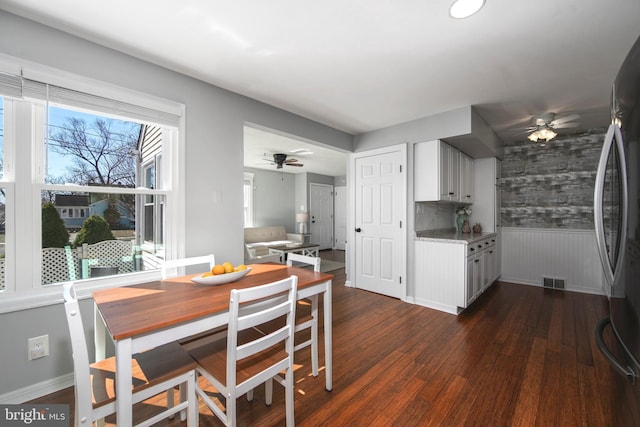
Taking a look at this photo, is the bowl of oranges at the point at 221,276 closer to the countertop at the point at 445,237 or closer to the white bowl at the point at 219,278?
the white bowl at the point at 219,278

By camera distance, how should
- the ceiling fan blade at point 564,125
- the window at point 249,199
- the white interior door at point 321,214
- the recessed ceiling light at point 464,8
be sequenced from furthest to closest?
the white interior door at point 321,214
the window at point 249,199
the ceiling fan blade at point 564,125
the recessed ceiling light at point 464,8

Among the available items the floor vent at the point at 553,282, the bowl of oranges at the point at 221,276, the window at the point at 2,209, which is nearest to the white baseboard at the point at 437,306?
the floor vent at the point at 553,282

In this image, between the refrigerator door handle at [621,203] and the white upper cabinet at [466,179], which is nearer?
the refrigerator door handle at [621,203]

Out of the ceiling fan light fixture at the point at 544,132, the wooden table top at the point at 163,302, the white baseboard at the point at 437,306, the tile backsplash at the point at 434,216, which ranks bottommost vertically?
the white baseboard at the point at 437,306

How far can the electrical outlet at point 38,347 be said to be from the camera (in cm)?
173

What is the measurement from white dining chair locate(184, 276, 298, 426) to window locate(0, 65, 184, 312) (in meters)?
1.21

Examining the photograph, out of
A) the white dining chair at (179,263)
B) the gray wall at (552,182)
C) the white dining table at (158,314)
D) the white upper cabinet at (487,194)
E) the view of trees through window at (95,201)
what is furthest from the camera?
the white upper cabinet at (487,194)

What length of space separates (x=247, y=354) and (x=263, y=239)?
554 cm

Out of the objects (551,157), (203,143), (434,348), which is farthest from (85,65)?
(551,157)

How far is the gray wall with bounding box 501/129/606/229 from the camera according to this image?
13.4ft

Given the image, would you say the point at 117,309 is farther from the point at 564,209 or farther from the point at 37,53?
the point at 564,209

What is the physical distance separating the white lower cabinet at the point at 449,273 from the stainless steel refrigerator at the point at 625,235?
196cm

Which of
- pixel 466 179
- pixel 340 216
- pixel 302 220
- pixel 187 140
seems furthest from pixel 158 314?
pixel 340 216

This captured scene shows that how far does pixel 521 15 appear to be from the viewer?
1.66m
